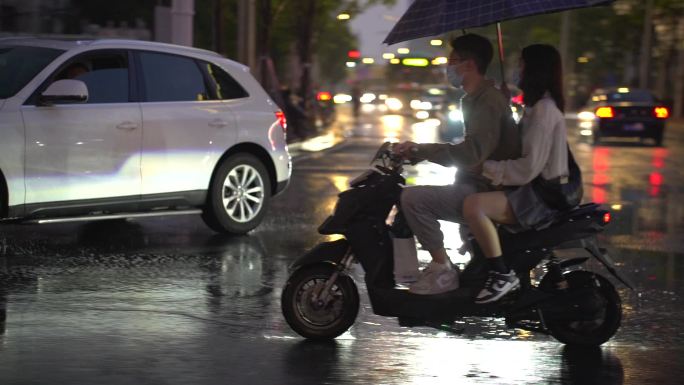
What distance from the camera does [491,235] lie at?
677 cm

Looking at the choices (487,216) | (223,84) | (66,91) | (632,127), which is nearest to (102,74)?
(66,91)

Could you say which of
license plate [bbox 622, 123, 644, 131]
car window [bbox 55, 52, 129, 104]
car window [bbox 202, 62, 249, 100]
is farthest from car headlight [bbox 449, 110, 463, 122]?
car window [bbox 55, 52, 129, 104]

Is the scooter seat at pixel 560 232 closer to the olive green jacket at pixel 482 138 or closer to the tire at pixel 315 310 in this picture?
the olive green jacket at pixel 482 138

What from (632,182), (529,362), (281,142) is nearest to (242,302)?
(529,362)

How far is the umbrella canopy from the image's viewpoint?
22.8 ft

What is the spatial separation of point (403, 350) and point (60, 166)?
14.3 feet

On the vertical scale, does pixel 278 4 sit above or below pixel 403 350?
above

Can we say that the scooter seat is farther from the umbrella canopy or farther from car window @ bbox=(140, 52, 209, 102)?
car window @ bbox=(140, 52, 209, 102)

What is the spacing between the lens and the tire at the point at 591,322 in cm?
698

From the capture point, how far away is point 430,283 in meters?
6.87

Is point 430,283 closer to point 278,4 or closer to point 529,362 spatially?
point 529,362

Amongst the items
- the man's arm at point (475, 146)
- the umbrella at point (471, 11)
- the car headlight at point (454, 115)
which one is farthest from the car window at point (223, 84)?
the car headlight at point (454, 115)

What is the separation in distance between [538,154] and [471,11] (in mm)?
909

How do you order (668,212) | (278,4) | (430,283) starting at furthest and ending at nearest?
1. (278,4)
2. (668,212)
3. (430,283)
